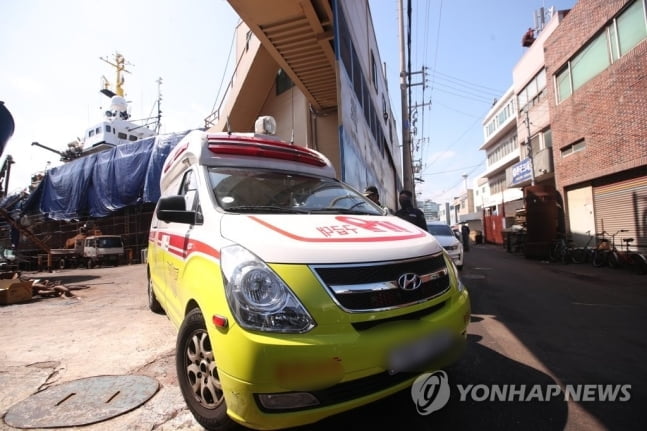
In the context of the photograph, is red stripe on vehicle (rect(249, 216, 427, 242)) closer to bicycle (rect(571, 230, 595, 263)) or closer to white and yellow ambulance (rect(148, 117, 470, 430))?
white and yellow ambulance (rect(148, 117, 470, 430))

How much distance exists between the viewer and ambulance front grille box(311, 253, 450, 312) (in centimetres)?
194

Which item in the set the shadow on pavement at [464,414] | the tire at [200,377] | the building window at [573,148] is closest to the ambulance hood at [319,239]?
the tire at [200,377]

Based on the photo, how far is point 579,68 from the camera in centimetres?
1453

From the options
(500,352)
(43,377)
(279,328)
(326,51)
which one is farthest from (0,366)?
(326,51)

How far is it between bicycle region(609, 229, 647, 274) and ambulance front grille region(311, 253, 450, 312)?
10991 millimetres

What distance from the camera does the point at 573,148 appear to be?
1513 cm

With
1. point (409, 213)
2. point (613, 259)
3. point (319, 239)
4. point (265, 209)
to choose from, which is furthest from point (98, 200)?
point (613, 259)

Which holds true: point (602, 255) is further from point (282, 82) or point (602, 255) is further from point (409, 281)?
point (409, 281)

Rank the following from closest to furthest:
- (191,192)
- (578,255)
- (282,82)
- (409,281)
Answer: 1. (409,281)
2. (191,192)
3. (282,82)
4. (578,255)

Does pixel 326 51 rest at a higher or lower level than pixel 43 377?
higher

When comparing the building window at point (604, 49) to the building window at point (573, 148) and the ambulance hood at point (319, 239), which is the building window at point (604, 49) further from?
the ambulance hood at point (319, 239)

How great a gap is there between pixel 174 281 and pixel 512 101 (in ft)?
133

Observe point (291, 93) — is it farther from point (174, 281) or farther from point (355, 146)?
point (174, 281)

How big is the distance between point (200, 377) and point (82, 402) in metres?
1.24
